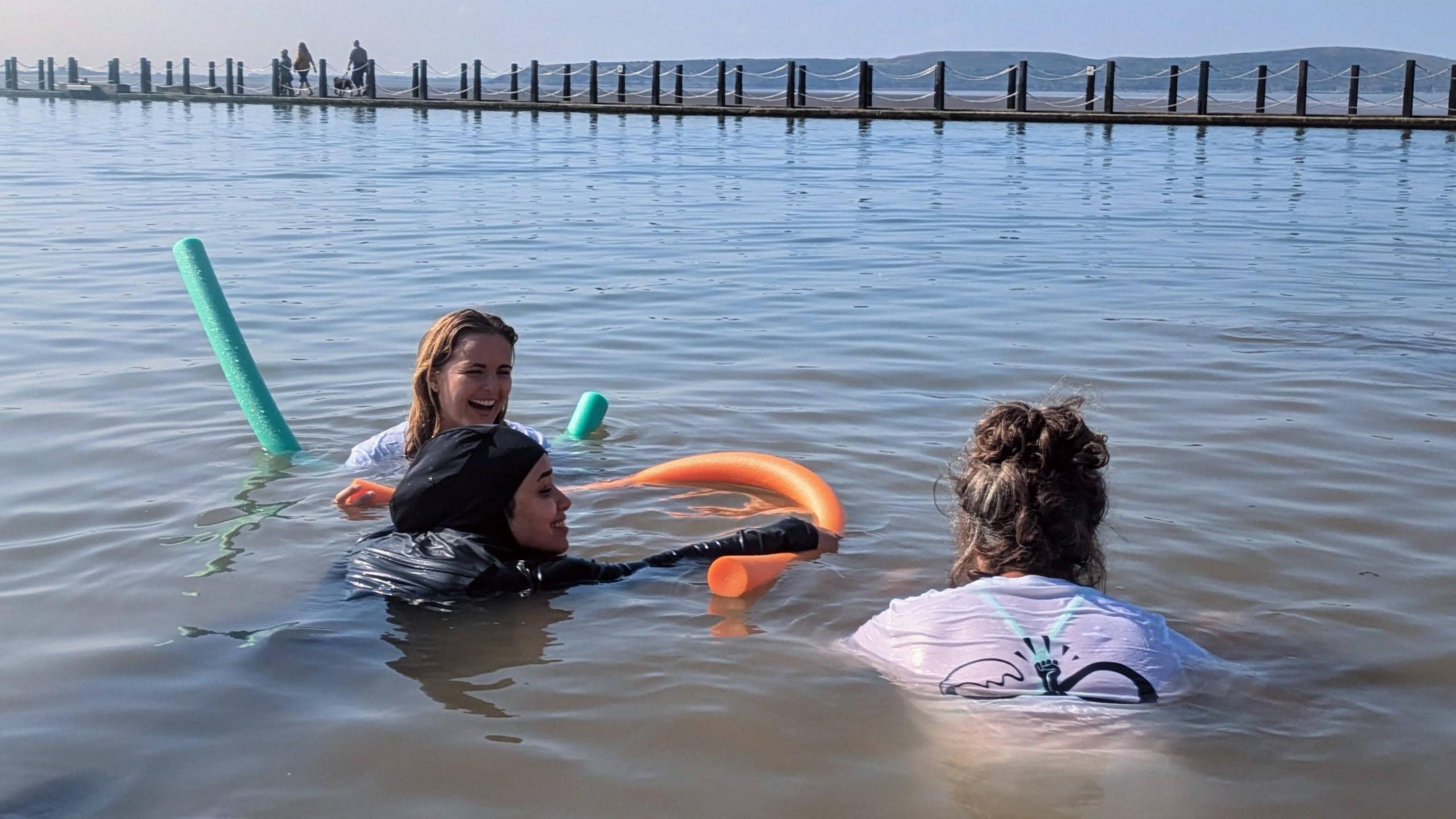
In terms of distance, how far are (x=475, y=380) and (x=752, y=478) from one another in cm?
108

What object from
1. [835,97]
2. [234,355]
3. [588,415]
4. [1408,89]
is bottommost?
[588,415]

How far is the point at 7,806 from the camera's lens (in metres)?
2.73

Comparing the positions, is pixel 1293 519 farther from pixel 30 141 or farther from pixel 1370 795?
pixel 30 141

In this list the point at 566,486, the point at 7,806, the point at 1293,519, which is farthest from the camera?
the point at 566,486

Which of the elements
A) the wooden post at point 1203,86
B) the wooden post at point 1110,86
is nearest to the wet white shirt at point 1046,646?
the wooden post at point 1110,86

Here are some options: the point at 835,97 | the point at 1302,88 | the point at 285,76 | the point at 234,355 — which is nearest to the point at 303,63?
the point at 285,76

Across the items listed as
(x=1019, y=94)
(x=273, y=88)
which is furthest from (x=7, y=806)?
(x=273, y=88)

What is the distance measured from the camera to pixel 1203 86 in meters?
31.9

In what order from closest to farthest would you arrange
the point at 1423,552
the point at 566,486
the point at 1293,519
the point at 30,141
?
the point at 1423,552
the point at 1293,519
the point at 566,486
the point at 30,141

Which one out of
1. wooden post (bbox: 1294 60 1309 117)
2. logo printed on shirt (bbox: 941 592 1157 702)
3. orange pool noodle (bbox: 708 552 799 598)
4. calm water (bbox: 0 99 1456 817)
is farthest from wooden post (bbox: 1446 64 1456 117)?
logo printed on shirt (bbox: 941 592 1157 702)

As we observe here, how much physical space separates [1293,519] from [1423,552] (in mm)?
466

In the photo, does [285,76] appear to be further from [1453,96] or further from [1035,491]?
[1035,491]

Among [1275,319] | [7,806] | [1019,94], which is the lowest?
[7,806]

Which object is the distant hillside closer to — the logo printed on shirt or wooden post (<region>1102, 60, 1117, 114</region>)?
wooden post (<region>1102, 60, 1117, 114</region>)
